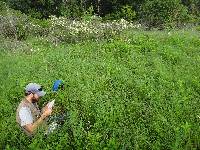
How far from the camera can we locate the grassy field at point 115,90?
7219mm

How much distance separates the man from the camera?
731 centimetres

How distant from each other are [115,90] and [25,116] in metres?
3.00

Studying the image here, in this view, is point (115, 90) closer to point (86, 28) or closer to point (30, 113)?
point (30, 113)

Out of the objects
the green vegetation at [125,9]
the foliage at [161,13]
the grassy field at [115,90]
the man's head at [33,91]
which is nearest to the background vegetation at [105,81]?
the grassy field at [115,90]

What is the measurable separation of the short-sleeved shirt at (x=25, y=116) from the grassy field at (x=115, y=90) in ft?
0.97

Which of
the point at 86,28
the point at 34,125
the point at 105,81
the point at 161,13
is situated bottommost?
the point at 161,13

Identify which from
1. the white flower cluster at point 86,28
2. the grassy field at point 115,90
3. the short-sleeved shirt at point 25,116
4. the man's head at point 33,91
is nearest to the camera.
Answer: the grassy field at point 115,90

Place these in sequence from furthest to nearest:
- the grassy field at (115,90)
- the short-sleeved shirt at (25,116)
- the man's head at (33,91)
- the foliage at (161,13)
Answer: the foliage at (161,13) < the man's head at (33,91) < the short-sleeved shirt at (25,116) < the grassy field at (115,90)

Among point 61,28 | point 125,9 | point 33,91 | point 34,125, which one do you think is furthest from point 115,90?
point 125,9

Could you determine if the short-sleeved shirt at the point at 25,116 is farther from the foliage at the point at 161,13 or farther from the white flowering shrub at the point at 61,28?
the foliage at the point at 161,13

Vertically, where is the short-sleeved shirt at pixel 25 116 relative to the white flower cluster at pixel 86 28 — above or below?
above

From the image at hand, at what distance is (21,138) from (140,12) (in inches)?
712

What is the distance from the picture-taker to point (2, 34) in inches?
701

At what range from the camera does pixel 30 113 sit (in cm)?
748
